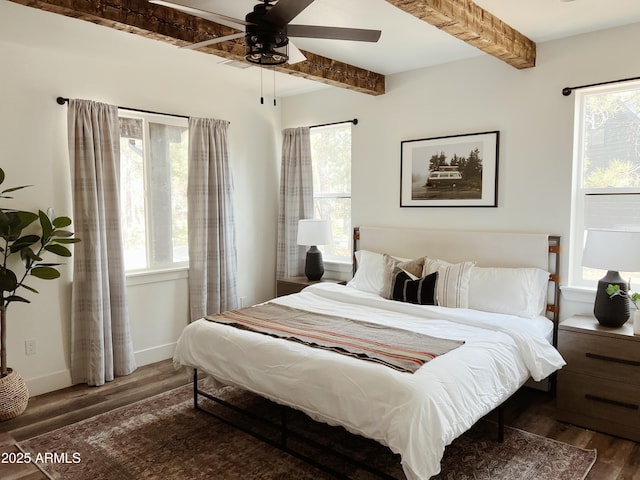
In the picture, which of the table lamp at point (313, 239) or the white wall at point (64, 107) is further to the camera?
the table lamp at point (313, 239)

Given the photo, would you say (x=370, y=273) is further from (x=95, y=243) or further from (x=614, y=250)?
(x=95, y=243)

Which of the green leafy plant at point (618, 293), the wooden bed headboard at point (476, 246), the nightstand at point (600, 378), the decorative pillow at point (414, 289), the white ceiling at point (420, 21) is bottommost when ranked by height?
the nightstand at point (600, 378)

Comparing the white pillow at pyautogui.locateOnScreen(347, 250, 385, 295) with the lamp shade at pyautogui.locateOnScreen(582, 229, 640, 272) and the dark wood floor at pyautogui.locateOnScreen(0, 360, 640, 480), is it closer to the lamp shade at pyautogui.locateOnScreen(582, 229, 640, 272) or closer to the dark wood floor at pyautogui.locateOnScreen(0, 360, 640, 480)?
the dark wood floor at pyautogui.locateOnScreen(0, 360, 640, 480)

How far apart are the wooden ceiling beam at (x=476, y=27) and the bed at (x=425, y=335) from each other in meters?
1.37

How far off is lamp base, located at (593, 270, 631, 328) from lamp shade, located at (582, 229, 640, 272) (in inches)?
6.4

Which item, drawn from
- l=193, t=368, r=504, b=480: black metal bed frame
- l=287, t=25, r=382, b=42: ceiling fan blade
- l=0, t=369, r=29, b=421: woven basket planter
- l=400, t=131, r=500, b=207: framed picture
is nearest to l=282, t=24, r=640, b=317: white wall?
l=400, t=131, r=500, b=207: framed picture

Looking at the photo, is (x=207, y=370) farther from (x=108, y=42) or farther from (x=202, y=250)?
(x=108, y=42)

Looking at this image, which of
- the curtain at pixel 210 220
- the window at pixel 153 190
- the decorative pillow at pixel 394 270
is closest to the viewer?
the decorative pillow at pixel 394 270

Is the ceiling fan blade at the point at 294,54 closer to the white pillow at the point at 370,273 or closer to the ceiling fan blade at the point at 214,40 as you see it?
the ceiling fan blade at the point at 214,40

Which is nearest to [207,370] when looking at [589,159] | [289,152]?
[289,152]

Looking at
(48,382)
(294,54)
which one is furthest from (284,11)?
(48,382)

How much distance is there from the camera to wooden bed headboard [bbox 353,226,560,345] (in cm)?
353

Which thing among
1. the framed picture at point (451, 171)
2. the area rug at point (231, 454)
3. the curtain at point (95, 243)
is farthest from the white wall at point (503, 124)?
the curtain at point (95, 243)

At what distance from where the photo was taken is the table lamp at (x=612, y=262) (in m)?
2.88
